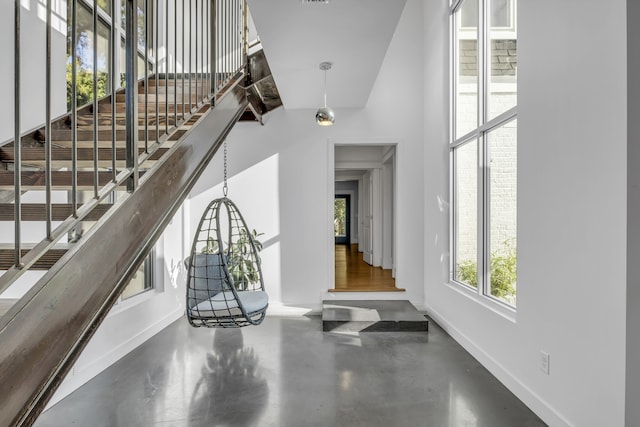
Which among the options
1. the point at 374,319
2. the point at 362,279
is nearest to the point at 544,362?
the point at 374,319

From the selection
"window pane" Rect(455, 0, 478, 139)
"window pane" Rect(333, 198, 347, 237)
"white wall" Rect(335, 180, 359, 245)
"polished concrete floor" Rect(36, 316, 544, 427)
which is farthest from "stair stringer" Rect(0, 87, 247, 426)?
"window pane" Rect(333, 198, 347, 237)

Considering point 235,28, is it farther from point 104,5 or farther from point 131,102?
point 131,102

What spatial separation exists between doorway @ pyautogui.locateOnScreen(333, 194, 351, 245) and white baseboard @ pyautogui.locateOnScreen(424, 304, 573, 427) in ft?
32.0

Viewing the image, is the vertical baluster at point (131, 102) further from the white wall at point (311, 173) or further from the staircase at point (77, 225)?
the white wall at point (311, 173)

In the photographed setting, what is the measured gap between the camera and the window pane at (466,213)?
3.72 m

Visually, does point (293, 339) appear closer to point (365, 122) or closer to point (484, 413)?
point (484, 413)

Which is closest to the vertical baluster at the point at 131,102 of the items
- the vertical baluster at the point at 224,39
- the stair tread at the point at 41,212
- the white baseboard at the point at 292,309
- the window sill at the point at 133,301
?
the stair tread at the point at 41,212

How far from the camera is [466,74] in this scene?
393 cm

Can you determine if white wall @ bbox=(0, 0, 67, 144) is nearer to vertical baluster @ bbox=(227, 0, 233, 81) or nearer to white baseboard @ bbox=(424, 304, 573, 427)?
vertical baluster @ bbox=(227, 0, 233, 81)

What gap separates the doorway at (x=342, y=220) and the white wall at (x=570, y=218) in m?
10.7

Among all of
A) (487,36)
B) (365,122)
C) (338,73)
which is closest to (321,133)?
(365,122)

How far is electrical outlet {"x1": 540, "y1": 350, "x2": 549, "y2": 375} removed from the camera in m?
2.41

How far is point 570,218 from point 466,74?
236cm

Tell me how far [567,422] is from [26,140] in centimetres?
355
